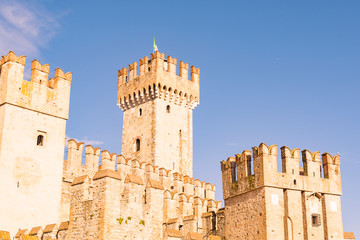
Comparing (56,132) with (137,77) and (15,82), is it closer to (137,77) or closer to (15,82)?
(15,82)

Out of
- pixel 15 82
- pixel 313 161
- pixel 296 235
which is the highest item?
pixel 15 82

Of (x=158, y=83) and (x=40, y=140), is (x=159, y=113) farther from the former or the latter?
(x=40, y=140)

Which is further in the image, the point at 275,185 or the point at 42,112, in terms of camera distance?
the point at 42,112

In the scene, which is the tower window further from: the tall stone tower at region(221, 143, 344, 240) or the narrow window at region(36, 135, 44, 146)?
the narrow window at region(36, 135, 44, 146)

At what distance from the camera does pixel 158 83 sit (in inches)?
1780

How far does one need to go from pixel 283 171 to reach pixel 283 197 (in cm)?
127

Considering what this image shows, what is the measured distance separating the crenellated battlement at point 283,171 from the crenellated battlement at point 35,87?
32.6ft

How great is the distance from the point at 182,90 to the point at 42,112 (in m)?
20.1

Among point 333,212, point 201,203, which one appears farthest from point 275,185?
point 201,203

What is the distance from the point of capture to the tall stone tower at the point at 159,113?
44094mm

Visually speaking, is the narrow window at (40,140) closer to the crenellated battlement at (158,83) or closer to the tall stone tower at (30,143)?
the tall stone tower at (30,143)

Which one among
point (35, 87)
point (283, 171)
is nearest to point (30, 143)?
point (35, 87)

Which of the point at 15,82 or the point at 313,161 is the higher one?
the point at 15,82

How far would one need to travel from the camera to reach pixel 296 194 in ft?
85.0
